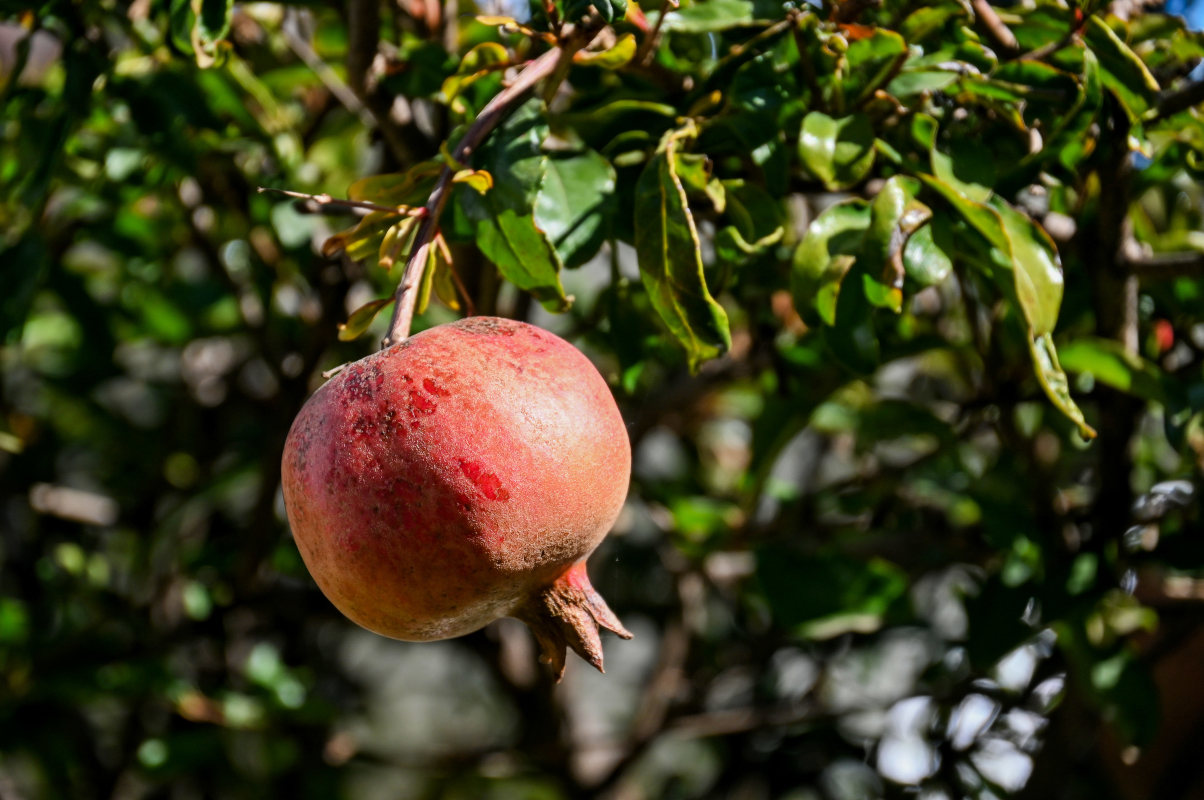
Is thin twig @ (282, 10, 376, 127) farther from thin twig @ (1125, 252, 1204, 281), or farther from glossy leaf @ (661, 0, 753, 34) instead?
thin twig @ (1125, 252, 1204, 281)

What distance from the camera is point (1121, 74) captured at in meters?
0.92

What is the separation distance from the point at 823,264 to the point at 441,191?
12.3 inches

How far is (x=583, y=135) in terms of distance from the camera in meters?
0.96

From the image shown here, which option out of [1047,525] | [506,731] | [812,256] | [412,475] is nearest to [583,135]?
[812,256]

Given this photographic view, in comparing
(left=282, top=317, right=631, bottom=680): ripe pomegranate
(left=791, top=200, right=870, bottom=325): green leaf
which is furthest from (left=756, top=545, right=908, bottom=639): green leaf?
(left=282, top=317, right=631, bottom=680): ripe pomegranate

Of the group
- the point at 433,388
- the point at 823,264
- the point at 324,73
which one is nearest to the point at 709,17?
the point at 823,264

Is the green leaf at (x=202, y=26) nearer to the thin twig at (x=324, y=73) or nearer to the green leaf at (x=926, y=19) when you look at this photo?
the thin twig at (x=324, y=73)

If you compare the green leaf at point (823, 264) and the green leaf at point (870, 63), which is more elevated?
the green leaf at point (870, 63)

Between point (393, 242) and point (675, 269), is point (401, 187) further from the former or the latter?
point (675, 269)

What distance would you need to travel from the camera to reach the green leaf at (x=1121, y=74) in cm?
91

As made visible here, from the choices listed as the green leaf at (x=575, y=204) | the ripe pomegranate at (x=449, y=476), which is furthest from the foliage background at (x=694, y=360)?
the ripe pomegranate at (x=449, y=476)

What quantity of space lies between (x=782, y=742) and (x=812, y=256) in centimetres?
154

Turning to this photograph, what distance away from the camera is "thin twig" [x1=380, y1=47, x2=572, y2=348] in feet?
2.46

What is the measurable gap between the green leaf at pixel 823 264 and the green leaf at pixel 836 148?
3 cm
